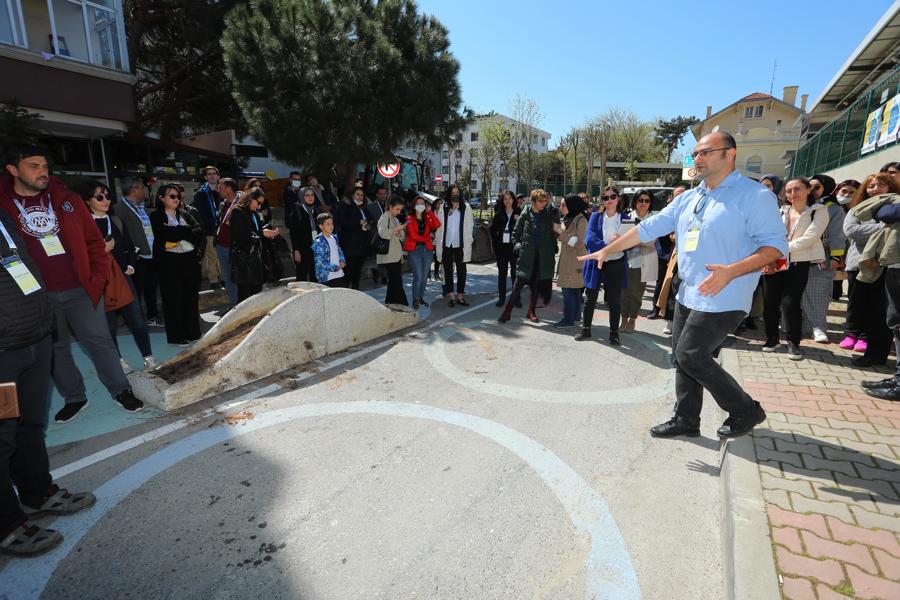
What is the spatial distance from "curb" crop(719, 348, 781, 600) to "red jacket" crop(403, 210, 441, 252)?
5.06 m

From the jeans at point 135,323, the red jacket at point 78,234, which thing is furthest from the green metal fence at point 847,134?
the jeans at point 135,323

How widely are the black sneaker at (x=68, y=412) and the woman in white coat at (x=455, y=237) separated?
17.2ft

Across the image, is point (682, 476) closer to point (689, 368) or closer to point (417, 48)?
point (689, 368)

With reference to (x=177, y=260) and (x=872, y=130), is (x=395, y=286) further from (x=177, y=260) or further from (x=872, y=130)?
(x=872, y=130)

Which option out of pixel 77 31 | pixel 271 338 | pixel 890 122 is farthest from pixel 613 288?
pixel 77 31


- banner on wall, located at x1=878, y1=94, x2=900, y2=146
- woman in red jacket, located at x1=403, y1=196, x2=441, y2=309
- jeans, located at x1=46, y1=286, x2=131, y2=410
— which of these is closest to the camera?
jeans, located at x1=46, y1=286, x2=131, y2=410

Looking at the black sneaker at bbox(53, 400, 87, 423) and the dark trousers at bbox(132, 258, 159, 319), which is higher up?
the dark trousers at bbox(132, 258, 159, 319)

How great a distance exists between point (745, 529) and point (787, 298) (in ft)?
12.4

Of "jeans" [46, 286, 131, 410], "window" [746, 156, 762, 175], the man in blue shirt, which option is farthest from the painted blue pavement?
"window" [746, 156, 762, 175]

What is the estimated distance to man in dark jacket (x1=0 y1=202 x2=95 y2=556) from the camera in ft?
7.68

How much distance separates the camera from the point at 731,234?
294cm

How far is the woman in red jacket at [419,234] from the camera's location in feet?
24.0

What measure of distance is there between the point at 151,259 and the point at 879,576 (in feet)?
24.3

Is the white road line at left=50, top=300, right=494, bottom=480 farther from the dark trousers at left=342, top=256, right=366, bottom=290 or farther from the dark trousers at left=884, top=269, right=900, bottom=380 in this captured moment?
the dark trousers at left=884, top=269, right=900, bottom=380
